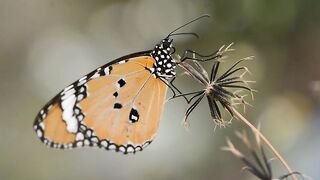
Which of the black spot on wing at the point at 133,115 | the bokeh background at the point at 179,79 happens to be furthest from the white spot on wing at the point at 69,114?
the bokeh background at the point at 179,79

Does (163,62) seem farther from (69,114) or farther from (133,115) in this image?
(69,114)

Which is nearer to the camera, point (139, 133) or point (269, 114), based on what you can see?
point (139, 133)

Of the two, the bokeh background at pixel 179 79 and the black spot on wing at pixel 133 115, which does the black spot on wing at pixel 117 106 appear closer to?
the black spot on wing at pixel 133 115

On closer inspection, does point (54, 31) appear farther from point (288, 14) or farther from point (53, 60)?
point (288, 14)

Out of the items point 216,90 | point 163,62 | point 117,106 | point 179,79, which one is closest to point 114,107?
point 117,106

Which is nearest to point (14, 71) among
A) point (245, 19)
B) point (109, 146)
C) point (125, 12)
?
point (125, 12)

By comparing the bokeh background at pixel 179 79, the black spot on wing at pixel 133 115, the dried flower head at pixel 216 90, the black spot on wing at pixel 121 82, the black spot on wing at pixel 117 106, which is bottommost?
the dried flower head at pixel 216 90

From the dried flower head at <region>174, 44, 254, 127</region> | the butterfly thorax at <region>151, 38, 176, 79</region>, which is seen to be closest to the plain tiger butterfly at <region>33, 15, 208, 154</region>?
the butterfly thorax at <region>151, 38, 176, 79</region>
